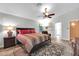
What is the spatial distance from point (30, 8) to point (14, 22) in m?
0.47

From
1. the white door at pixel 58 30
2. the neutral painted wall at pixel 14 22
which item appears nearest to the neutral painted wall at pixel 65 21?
the white door at pixel 58 30

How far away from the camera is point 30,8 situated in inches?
89.0

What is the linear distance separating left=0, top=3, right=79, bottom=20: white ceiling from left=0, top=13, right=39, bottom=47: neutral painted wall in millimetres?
90

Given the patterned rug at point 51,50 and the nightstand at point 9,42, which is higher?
the nightstand at point 9,42

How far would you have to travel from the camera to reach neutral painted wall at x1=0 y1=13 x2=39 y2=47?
7.23ft

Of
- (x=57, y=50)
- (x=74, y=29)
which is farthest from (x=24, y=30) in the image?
(x=74, y=29)

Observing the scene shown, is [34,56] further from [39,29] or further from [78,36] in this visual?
[78,36]

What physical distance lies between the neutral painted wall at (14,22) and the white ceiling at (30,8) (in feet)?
0.30

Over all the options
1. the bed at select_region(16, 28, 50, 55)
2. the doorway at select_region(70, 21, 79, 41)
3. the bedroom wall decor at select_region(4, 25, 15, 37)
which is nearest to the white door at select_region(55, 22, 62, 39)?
the doorway at select_region(70, 21, 79, 41)

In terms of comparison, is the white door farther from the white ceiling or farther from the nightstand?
the nightstand

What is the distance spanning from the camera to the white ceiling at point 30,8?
2211 millimetres

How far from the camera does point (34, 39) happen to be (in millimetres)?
2291

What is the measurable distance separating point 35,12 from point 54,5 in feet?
1.47

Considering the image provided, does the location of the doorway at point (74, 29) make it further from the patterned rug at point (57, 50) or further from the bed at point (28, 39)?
the bed at point (28, 39)
